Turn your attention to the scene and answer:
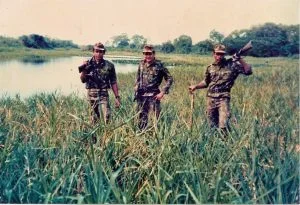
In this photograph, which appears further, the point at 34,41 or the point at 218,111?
the point at 218,111

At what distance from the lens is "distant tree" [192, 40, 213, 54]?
315 cm

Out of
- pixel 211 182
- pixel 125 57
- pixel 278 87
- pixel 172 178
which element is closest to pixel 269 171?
pixel 211 182

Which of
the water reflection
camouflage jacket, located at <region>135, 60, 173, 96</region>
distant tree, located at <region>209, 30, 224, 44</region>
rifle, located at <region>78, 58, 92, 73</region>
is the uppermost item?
distant tree, located at <region>209, 30, 224, 44</region>

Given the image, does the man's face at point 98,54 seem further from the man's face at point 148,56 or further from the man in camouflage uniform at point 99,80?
the man's face at point 148,56

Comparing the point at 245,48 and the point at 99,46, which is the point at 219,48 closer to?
the point at 245,48

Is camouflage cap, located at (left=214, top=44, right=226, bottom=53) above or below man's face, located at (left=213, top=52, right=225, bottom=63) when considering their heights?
above

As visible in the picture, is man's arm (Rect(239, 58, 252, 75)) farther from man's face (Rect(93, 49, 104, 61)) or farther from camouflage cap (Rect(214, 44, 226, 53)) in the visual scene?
man's face (Rect(93, 49, 104, 61))

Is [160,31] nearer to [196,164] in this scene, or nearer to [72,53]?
[72,53]

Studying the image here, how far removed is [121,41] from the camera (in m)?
3.25

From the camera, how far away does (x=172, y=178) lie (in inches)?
86.5

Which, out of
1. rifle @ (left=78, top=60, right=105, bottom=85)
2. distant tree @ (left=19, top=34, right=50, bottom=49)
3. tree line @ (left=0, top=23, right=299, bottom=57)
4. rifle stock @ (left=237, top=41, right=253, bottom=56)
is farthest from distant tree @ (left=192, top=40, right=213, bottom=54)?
distant tree @ (left=19, top=34, right=50, bottom=49)

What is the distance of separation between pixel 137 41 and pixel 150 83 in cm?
60

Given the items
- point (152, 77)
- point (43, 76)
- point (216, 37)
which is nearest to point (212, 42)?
point (216, 37)

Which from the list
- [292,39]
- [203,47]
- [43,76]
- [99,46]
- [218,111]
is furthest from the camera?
[43,76]
